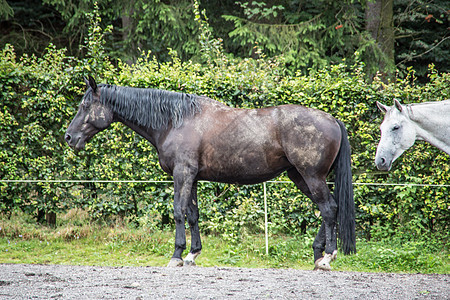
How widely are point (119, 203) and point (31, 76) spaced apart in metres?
2.63

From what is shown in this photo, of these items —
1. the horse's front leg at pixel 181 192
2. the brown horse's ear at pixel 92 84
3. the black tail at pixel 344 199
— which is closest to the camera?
the black tail at pixel 344 199

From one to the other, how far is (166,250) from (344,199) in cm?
294

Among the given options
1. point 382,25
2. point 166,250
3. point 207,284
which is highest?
point 382,25

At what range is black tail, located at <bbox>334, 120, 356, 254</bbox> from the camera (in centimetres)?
565

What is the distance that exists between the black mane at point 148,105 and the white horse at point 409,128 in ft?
7.96

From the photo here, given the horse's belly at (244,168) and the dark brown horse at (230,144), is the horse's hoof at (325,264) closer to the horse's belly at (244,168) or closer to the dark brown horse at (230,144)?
the dark brown horse at (230,144)

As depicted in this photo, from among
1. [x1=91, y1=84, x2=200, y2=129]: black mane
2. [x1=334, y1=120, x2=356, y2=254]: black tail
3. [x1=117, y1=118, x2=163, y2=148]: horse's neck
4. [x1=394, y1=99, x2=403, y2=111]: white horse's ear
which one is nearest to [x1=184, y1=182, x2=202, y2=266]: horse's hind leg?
[x1=117, y1=118, x2=163, y2=148]: horse's neck

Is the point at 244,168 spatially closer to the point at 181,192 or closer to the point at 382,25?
the point at 181,192

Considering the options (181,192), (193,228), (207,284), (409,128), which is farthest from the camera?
(193,228)

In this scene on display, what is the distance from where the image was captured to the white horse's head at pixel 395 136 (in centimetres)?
557

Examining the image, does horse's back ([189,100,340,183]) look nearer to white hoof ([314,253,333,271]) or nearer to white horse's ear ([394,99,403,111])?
white horse's ear ([394,99,403,111])

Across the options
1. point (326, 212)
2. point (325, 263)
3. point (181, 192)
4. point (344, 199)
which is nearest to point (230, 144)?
point (181, 192)

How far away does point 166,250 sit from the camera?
716 cm

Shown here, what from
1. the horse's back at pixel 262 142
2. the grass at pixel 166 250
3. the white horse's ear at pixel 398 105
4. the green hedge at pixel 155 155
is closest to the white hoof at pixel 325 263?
the grass at pixel 166 250
